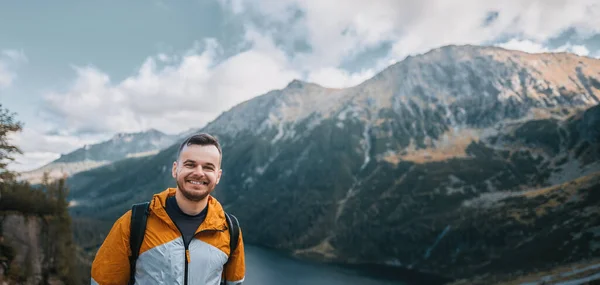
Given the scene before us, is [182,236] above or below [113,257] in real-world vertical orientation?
above

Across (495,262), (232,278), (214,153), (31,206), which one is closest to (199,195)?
(214,153)

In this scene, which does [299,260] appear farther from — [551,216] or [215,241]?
[215,241]

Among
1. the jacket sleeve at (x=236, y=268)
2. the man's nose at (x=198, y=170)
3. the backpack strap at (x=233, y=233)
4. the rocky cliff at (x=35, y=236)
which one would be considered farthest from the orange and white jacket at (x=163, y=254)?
the rocky cliff at (x=35, y=236)

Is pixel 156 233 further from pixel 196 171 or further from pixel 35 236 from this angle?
pixel 35 236

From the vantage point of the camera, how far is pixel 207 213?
5.56 m

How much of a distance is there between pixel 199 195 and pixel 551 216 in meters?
186

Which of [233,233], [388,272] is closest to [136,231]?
[233,233]

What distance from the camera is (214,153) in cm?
542

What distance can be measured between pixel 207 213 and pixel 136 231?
106 cm

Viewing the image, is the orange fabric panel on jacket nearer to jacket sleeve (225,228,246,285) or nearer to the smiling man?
the smiling man

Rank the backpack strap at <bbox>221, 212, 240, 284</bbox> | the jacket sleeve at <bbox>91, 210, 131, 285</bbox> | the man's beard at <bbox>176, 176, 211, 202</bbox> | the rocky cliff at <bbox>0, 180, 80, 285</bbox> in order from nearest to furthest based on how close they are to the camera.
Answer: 1. the jacket sleeve at <bbox>91, 210, 131, 285</bbox>
2. the man's beard at <bbox>176, 176, 211, 202</bbox>
3. the backpack strap at <bbox>221, 212, 240, 284</bbox>
4. the rocky cliff at <bbox>0, 180, 80, 285</bbox>

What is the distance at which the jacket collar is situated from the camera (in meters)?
5.21

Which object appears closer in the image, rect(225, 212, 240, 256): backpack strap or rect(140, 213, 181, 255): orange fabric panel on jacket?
rect(140, 213, 181, 255): orange fabric panel on jacket

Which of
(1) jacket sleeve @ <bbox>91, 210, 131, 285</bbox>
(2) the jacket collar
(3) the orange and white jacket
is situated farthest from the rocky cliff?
(2) the jacket collar
